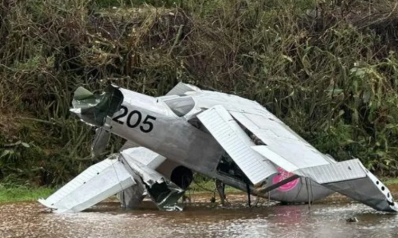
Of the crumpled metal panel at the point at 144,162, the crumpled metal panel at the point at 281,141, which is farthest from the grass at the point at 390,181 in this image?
the crumpled metal panel at the point at 144,162

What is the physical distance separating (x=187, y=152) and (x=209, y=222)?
1.38 meters

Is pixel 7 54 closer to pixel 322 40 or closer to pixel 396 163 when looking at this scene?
pixel 322 40

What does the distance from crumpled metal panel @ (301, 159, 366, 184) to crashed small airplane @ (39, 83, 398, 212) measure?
1 cm

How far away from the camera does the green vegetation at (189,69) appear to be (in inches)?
623

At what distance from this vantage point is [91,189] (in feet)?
33.3

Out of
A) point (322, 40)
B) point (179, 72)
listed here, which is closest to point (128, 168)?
point (179, 72)

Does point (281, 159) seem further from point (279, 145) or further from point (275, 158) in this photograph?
point (279, 145)

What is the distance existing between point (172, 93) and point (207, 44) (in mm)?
5431

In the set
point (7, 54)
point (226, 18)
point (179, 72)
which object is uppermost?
point (226, 18)

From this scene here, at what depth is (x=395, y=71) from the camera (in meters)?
17.2

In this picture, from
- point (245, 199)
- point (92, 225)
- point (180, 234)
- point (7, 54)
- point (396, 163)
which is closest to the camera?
point (180, 234)

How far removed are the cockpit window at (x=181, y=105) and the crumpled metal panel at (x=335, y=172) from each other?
2544 mm

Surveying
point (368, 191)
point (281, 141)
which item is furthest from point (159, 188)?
point (368, 191)

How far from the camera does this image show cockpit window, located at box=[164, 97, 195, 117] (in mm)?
10359
